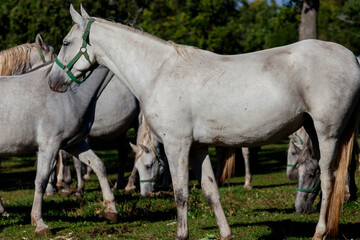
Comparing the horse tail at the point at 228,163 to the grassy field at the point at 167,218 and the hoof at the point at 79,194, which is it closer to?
the grassy field at the point at 167,218

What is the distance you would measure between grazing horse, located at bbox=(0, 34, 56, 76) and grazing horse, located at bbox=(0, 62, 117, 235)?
6.29 feet

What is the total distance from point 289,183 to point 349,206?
418 centimetres

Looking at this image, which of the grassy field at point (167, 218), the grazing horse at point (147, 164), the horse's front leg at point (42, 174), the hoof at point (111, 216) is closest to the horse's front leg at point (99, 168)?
the hoof at point (111, 216)

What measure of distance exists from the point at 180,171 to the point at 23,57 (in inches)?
195

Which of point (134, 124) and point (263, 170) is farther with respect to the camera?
point (263, 170)

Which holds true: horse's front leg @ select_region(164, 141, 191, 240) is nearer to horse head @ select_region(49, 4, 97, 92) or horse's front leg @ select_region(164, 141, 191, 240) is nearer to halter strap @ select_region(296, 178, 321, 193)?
horse head @ select_region(49, 4, 97, 92)

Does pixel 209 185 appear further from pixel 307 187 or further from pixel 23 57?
pixel 23 57

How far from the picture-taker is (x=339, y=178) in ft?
17.4

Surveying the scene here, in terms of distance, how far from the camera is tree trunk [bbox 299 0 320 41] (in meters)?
15.1

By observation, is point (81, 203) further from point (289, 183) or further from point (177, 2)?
point (177, 2)

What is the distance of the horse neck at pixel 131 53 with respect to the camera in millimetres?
5332

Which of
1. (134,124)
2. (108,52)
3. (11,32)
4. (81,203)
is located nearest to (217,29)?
(11,32)

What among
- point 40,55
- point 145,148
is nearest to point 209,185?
point 145,148

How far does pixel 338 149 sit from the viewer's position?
17.8ft
